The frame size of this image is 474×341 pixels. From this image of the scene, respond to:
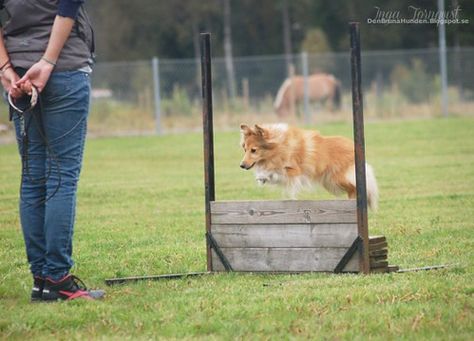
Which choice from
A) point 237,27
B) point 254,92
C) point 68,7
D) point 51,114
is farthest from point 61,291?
point 237,27

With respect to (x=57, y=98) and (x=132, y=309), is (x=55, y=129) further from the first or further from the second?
(x=132, y=309)

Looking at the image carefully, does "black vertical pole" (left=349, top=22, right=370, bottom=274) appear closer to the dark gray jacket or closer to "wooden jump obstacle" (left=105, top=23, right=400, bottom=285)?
"wooden jump obstacle" (left=105, top=23, right=400, bottom=285)

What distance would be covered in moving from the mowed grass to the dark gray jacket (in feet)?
4.32

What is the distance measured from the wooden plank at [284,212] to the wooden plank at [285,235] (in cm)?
4

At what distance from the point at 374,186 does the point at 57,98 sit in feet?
14.1

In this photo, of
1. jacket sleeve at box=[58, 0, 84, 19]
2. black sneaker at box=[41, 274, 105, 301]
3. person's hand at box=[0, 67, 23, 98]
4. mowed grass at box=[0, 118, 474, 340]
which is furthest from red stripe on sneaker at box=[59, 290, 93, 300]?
jacket sleeve at box=[58, 0, 84, 19]

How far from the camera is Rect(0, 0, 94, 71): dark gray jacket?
5066 mm

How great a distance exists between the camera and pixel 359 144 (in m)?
5.67

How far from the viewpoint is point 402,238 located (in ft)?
25.1

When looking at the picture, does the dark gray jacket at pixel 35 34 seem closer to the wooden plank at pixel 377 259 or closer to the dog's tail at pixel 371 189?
the wooden plank at pixel 377 259

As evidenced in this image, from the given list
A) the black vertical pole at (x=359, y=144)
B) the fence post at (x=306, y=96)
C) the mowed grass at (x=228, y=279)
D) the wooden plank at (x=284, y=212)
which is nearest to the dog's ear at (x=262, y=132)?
the mowed grass at (x=228, y=279)

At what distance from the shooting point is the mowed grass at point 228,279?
4.46 metres

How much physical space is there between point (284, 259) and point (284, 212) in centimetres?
31

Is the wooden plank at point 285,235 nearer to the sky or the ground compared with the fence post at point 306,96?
nearer to the ground
